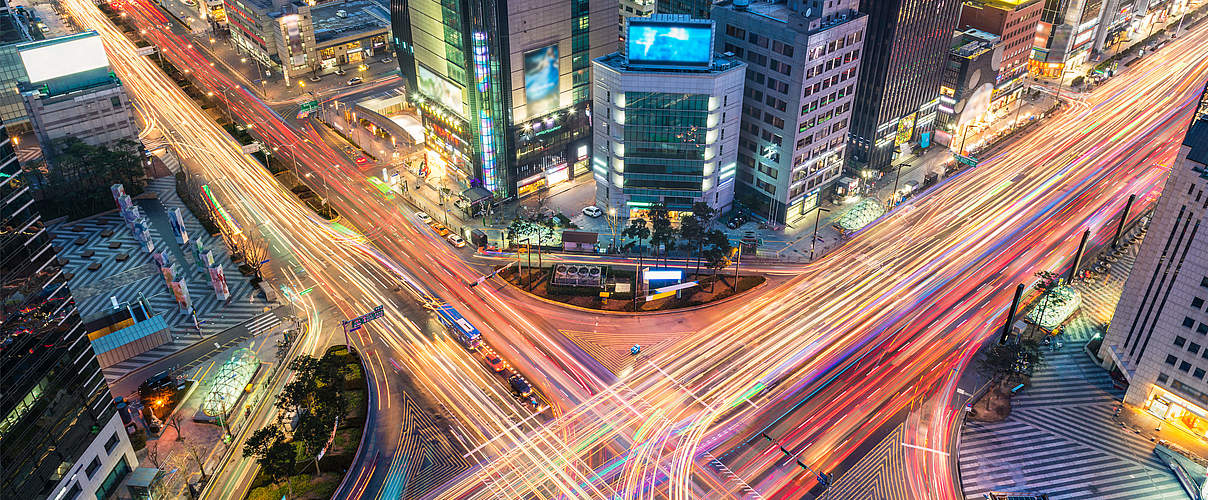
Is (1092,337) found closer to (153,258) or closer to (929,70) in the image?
(929,70)

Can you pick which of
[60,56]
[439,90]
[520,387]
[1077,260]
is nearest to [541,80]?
[439,90]

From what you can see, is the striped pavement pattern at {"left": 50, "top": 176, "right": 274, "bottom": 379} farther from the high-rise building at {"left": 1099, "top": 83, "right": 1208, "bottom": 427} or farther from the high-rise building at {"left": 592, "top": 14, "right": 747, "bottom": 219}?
the high-rise building at {"left": 1099, "top": 83, "right": 1208, "bottom": 427}

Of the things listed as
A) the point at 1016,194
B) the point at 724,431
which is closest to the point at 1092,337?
the point at 1016,194

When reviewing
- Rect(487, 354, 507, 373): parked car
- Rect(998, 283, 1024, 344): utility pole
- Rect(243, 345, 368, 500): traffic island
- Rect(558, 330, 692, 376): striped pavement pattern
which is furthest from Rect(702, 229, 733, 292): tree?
Rect(243, 345, 368, 500): traffic island

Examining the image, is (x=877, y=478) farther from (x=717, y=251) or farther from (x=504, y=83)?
(x=504, y=83)

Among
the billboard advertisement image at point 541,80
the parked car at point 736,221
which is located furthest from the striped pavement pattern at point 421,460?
the parked car at point 736,221

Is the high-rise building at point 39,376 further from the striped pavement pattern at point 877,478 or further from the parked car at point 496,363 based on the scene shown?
the striped pavement pattern at point 877,478
